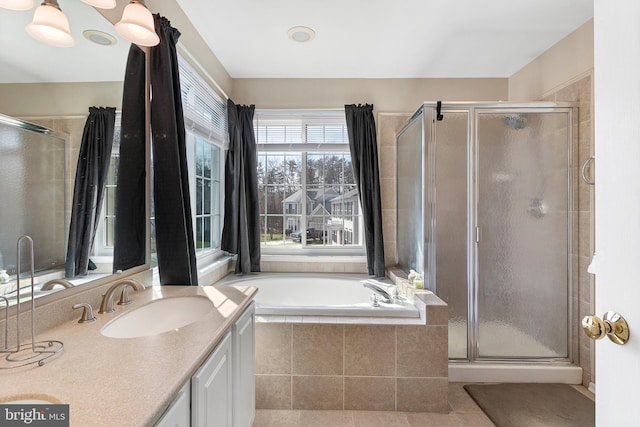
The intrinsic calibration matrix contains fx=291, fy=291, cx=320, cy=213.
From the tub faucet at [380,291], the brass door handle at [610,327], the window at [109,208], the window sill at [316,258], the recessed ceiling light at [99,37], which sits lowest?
the tub faucet at [380,291]

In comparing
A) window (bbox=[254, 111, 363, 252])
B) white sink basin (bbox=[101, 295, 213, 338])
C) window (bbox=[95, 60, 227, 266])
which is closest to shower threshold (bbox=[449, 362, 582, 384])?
window (bbox=[254, 111, 363, 252])

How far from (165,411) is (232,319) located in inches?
16.3

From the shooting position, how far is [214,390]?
940 millimetres

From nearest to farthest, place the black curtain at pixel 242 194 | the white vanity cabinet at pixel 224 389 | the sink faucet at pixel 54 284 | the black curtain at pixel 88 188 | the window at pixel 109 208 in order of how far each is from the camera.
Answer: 1. the white vanity cabinet at pixel 224 389
2. the sink faucet at pixel 54 284
3. the black curtain at pixel 88 188
4. the window at pixel 109 208
5. the black curtain at pixel 242 194

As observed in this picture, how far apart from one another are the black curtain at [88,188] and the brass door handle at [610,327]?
5.27 feet

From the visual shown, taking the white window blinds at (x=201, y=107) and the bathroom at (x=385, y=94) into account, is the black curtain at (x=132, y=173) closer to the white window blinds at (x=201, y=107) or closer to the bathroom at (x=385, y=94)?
the white window blinds at (x=201, y=107)

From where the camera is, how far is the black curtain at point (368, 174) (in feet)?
9.03

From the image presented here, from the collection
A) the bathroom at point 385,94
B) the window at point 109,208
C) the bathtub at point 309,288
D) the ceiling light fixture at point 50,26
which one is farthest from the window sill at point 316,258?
the ceiling light fixture at point 50,26

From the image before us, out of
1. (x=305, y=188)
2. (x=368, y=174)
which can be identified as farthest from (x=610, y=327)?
(x=305, y=188)

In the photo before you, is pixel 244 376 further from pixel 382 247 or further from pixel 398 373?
pixel 382 247

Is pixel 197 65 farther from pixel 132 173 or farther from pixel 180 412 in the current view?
pixel 180 412

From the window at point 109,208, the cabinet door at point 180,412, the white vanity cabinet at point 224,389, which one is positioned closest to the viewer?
the cabinet door at point 180,412

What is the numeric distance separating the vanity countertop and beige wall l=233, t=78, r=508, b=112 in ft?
8.03

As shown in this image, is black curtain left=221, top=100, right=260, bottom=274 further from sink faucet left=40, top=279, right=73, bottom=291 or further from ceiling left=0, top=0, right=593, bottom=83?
sink faucet left=40, top=279, right=73, bottom=291
